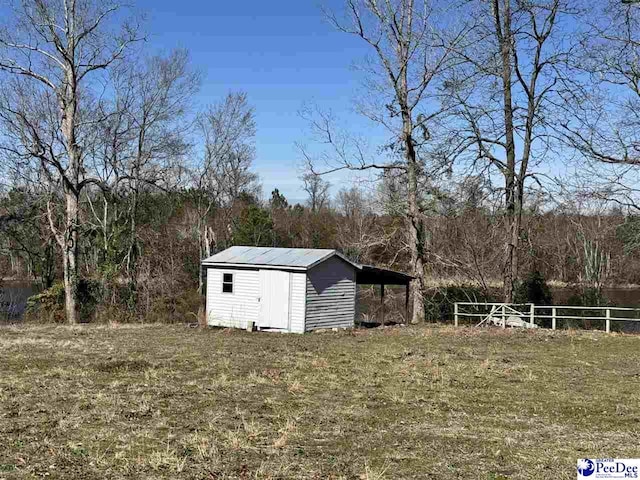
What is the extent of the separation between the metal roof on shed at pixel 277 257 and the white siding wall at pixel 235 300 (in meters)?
0.37

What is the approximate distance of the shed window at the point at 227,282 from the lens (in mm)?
22031

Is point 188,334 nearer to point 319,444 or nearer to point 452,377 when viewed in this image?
point 452,377

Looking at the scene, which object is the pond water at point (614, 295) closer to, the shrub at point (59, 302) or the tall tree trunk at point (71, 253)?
the shrub at point (59, 302)

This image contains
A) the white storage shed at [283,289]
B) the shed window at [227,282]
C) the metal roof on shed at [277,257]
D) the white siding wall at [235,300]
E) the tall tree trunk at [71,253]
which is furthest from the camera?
the tall tree trunk at [71,253]

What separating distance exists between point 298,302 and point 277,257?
199 cm

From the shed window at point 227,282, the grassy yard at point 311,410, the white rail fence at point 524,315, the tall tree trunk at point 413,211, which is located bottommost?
the grassy yard at point 311,410

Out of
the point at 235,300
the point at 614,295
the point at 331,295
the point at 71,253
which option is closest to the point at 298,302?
the point at 331,295

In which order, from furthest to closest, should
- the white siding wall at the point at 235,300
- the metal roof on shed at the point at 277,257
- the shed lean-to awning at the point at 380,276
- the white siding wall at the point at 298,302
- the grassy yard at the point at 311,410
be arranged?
the shed lean-to awning at the point at 380,276 < the white siding wall at the point at 235,300 < the metal roof on shed at the point at 277,257 < the white siding wall at the point at 298,302 < the grassy yard at the point at 311,410

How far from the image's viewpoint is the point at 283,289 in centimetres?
2088

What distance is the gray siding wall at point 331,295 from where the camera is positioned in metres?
21.0

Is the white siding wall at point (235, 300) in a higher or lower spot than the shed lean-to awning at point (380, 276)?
lower

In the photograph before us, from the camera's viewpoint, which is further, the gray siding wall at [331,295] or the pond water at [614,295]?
the pond water at [614,295]

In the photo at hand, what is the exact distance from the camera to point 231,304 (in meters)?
21.8

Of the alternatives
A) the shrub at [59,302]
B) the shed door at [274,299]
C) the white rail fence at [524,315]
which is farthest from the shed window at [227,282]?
the shrub at [59,302]
